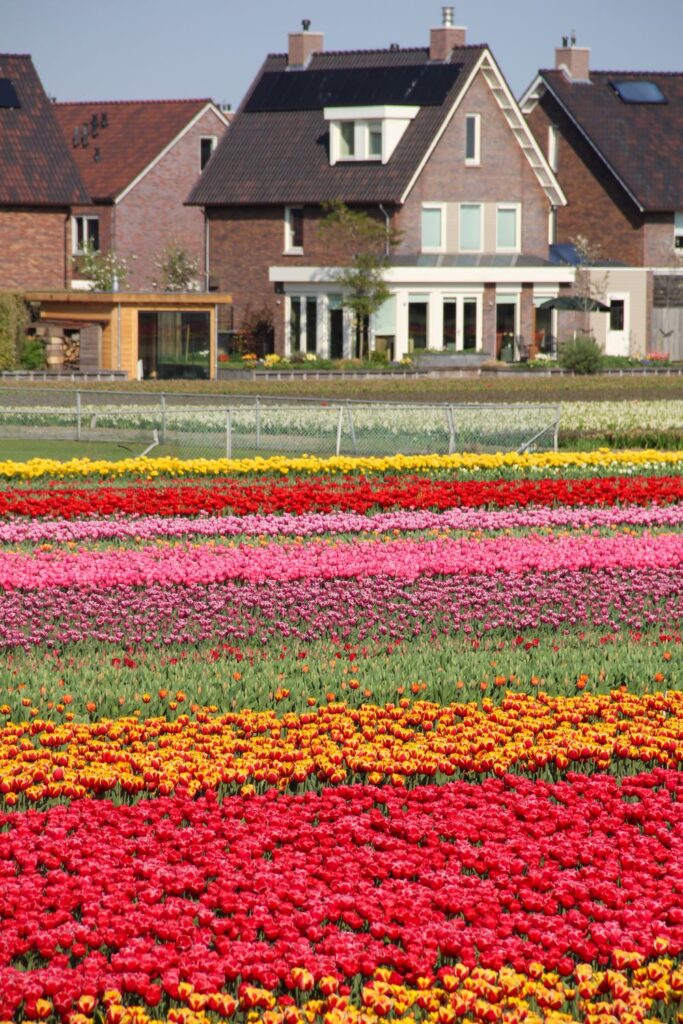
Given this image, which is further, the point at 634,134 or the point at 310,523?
the point at 634,134

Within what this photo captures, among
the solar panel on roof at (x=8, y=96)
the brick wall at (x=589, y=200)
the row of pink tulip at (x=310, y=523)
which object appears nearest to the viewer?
the row of pink tulip at (x=310, y=523)

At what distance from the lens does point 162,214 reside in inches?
2576

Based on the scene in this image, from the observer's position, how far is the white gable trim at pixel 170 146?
63344mm

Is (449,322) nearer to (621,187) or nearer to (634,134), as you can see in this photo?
(621,187)

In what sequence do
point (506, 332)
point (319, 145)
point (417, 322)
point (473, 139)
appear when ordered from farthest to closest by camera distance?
point (319, 145)
point (506, 332)
point (473, 139)
point (417, 322)

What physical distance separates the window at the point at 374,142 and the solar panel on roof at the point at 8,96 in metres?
12.2

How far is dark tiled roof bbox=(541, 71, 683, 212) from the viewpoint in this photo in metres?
65.6

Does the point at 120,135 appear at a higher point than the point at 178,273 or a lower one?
higher

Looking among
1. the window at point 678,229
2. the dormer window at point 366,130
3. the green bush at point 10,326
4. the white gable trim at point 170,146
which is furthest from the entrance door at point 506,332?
the green bush at point 10,326

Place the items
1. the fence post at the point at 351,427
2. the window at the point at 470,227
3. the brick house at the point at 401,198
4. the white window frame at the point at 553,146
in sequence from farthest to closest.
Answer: the white window frame at the point at 553,146 < the window at the point at 470,227 < the brick house at the point at 401,198 < the fence post at the point at 351,427

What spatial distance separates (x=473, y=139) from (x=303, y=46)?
8193 millimetres

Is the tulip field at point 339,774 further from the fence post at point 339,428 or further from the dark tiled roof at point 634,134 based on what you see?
the dark tiled roof at point 634,134

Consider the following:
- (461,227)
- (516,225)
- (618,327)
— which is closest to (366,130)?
(461,227)

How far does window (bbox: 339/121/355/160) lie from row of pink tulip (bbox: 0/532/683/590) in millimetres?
45100
